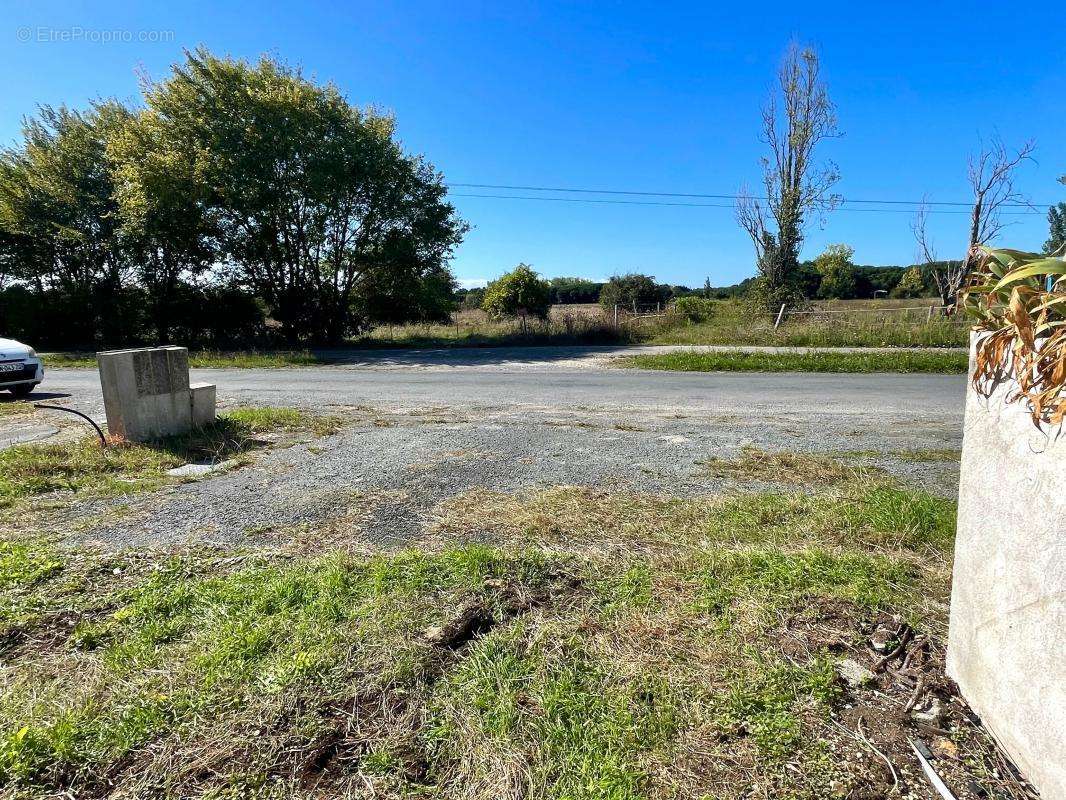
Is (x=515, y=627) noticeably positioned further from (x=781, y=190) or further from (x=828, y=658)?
(x=781, y=190)

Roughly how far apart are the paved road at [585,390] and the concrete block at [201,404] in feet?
6.93

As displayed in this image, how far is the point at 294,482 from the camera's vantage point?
4.24 metres

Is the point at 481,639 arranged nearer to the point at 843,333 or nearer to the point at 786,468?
the point at 786,468

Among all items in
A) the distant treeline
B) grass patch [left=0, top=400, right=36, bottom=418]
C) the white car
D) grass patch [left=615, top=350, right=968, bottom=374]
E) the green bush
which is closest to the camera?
grass patch [left=0, top=400, right=36, bottom=418]

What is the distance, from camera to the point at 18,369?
8469mm

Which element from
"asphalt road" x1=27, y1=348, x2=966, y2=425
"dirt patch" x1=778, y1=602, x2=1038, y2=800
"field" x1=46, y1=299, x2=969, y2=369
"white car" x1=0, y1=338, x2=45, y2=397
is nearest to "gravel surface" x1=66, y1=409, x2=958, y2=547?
"asphalt road" x1=27, y1=348, x2=966, y2=425

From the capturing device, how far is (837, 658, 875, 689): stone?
6.13 ft

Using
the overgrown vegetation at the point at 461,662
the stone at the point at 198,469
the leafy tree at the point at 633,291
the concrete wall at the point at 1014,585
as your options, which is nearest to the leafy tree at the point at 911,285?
the leafy tree at the point at 633,291

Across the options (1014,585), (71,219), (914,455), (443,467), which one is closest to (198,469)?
(443,467)

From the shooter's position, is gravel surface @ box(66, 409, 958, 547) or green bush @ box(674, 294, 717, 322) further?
green bush @ box(674, 294, 717, 322)

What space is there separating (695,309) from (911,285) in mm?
35211

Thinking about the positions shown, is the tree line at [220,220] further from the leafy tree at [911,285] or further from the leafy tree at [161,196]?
the leafy tree at [911,285]

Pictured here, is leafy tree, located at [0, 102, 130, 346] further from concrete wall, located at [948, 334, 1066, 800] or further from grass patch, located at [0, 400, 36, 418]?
concrete wall, located at [948, 334, 1066, 800]

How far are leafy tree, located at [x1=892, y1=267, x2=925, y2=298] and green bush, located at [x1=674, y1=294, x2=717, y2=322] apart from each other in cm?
2384
